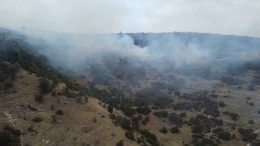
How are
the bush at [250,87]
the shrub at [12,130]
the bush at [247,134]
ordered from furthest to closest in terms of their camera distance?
the bush at [250,87] → the bush at [247,134] → the shrub at [12,130]

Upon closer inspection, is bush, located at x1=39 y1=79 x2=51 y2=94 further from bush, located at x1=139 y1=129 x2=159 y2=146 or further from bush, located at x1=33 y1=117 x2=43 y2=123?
bush, located at x1=139 y1=129 x2=159 y2=146

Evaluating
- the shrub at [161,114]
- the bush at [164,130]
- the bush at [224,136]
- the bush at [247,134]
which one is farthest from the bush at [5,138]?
the bush at [247,134]

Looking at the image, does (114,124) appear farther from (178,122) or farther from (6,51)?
(6,51)

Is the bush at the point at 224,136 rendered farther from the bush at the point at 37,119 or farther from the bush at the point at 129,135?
the bush at the point at 37,119

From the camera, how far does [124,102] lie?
117938 mm

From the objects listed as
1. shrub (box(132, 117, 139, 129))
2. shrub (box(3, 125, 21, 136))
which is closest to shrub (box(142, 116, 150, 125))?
shrub (box(132, 117, 139, 129))

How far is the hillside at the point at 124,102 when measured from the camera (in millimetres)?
76062

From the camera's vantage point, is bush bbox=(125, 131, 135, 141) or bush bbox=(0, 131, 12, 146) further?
bush bbox=(125, 131, 135, 141)

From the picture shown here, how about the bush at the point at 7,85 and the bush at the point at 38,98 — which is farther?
the bush at the point at 7,85

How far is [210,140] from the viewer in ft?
310

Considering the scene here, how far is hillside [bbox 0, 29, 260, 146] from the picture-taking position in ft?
250

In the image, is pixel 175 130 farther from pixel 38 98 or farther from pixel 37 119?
pixel 37 119

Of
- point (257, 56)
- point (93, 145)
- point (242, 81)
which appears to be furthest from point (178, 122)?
point (257, 56)

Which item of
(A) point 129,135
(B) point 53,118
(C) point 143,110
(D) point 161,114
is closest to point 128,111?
(C) point 143,110
